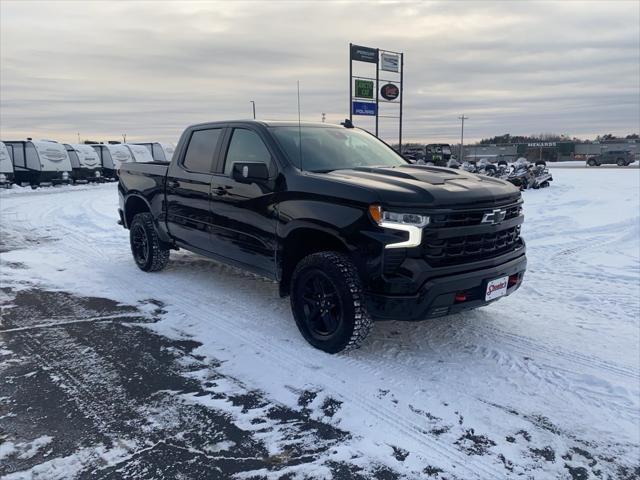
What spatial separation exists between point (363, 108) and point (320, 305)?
64.8ft

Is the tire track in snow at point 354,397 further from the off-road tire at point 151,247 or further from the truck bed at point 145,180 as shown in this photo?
the truck bed at point 145,180

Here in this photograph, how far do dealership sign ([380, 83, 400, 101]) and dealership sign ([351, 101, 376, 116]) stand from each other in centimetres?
132

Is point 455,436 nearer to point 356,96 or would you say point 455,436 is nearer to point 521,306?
point 521,306

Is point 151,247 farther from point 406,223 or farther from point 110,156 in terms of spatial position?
point 110,156

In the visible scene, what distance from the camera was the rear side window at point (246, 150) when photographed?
15.8 ft

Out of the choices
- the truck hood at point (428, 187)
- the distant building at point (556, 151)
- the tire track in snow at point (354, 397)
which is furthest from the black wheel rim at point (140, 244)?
the distant building at point (556, 151)

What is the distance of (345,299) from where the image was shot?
3.84 m

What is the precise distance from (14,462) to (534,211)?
38.1ft

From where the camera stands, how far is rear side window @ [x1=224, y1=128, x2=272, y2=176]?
4805 millimetres

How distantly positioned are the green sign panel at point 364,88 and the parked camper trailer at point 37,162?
13599mm

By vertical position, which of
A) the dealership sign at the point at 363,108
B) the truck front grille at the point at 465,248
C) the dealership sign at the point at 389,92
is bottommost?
the truck front grille at the point at 465,248

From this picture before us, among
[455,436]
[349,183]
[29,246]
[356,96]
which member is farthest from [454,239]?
[356,96]

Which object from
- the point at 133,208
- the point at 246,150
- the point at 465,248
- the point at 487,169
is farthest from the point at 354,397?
the point at 487,169

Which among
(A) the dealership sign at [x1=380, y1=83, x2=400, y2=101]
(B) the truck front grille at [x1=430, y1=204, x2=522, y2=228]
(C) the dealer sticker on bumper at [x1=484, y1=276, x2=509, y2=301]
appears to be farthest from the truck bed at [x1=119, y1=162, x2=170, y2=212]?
(A) the dealership sign at [x1=380, y1=83, x2=400, y2=101]
